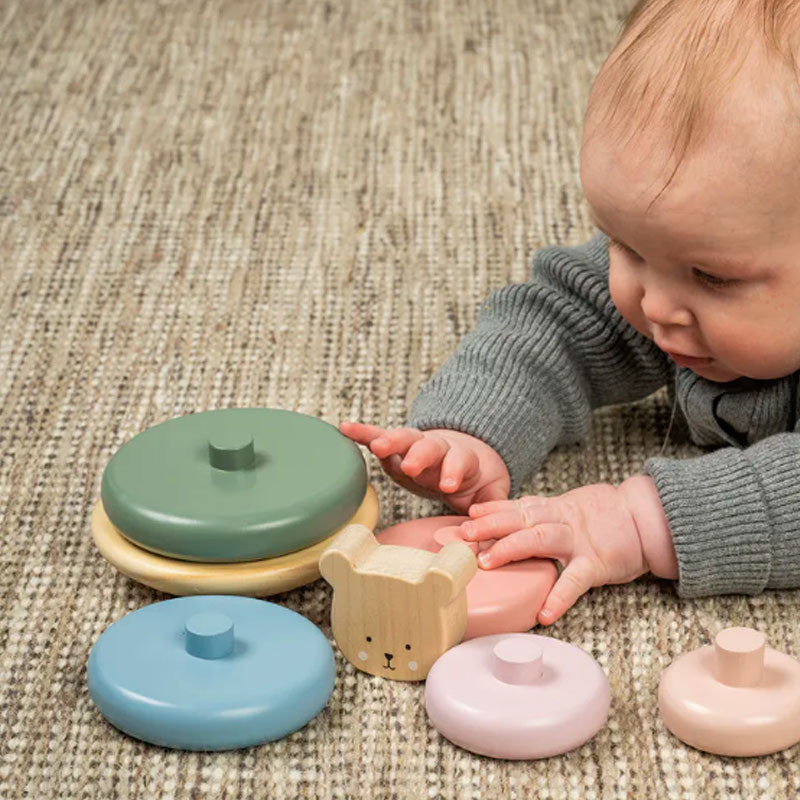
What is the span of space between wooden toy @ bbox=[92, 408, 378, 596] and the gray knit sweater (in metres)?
0.13

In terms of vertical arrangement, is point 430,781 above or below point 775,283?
below

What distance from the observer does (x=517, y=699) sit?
616 millimetres

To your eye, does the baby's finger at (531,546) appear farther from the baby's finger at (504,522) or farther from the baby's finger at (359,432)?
the baby's finger at (359,432)

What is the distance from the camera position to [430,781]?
62 centimetres

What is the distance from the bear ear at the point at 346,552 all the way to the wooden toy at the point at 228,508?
4 cm

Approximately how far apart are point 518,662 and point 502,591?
0.29ft

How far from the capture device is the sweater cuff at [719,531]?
745 mm

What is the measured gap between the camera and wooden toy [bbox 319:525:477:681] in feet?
2.13

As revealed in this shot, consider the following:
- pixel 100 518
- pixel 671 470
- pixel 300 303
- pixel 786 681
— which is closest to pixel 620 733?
pixel 786 681

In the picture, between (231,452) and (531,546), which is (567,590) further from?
(231,452)

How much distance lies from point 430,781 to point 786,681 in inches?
7.0

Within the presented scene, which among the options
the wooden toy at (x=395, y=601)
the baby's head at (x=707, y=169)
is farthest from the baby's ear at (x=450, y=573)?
the baby's head at (x=707, y=169)

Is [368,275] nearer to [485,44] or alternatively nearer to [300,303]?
[300,303]

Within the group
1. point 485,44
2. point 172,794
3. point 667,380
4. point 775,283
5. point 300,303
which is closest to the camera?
point 172,794
